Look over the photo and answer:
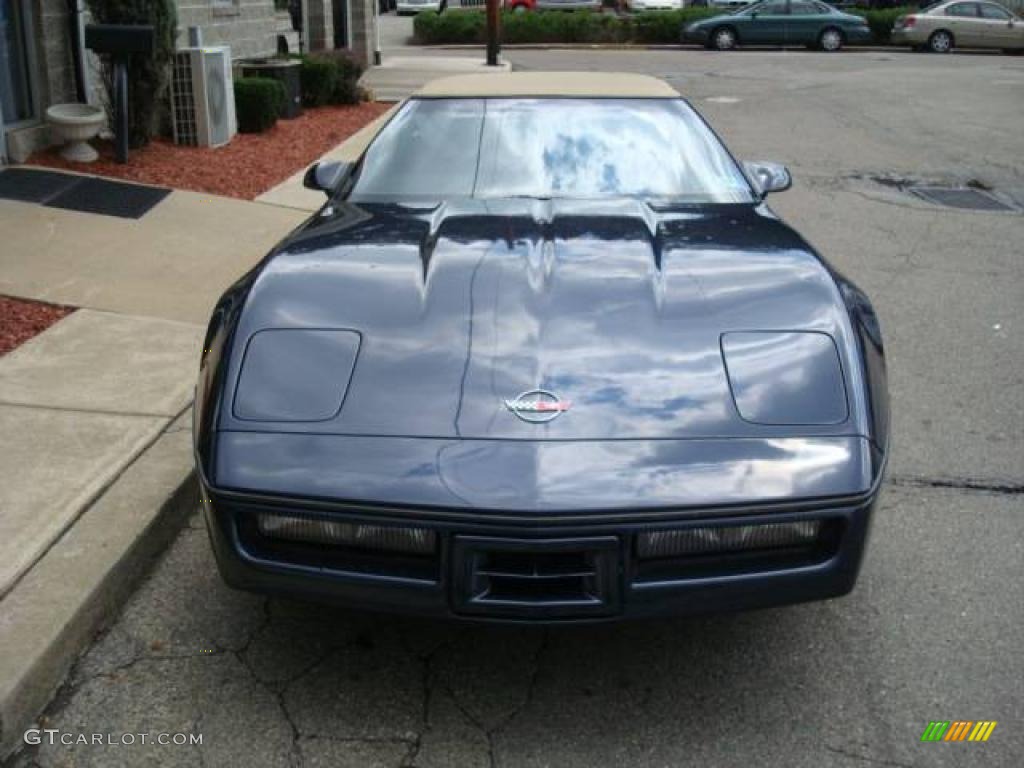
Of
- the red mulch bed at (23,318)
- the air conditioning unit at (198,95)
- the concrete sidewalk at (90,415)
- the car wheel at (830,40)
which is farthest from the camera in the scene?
the car wheel at (830,40)

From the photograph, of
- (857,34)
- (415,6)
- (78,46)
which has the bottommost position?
(857,34)

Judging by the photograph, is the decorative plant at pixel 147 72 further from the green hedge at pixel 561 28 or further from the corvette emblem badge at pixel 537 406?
the green hedge at pixel 561 28

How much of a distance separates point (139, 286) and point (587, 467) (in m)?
4.38

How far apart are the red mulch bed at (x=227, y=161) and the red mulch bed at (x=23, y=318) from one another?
119 inches

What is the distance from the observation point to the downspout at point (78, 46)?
29.6 feet

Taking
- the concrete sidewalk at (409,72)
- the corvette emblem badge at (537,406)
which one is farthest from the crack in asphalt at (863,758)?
the concrete sidewalk at (409,72)

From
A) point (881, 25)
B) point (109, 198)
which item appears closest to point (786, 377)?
point (109, 198)

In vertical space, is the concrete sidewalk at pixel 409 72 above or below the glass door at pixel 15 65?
below

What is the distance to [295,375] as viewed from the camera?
2947 millimetres

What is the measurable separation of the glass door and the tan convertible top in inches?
195

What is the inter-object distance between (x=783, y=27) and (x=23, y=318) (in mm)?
27137

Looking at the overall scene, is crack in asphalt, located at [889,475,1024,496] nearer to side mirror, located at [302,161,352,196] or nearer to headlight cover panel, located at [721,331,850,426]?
headlight cover panel, located at [721,331,850,426]

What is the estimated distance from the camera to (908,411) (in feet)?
16.4

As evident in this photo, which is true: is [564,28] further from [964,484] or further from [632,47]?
[964,484]
